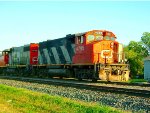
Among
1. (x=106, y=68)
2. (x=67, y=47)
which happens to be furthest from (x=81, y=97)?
(x=67, y=47)

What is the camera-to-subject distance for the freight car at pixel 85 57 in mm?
20266

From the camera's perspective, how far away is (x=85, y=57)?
68.9 feet

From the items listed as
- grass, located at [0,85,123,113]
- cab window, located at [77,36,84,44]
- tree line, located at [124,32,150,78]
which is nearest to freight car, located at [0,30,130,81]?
cab window, located at [77,36,84,44]

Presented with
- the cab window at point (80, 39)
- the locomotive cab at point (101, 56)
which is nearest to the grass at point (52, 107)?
the locomotive cab at point (101, 56)

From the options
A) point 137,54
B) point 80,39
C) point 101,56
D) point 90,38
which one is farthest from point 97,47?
point 137,54

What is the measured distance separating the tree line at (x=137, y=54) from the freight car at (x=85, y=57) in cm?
3222

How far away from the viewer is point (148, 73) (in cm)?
4519

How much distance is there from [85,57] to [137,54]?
47.2m

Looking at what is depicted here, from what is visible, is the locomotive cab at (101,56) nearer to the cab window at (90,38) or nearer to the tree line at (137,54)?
the cab window at (90,38)

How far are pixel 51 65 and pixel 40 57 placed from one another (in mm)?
3409

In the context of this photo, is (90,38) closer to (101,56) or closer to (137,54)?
(101,56)

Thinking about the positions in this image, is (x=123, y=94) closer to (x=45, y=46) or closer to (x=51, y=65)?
(x=51, y=65)

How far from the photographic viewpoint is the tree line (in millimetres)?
59169

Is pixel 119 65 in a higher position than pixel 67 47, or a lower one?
lower
